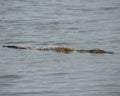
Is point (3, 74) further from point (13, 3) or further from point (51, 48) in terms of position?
point (13, 3)

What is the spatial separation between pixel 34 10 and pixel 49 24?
4852 millimetres

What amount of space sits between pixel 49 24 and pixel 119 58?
7.50 m

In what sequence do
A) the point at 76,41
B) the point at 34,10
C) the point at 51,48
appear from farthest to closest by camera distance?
the point at 34,10 → the point at 76,41 → the point at 51,48

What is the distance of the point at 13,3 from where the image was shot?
2962cm

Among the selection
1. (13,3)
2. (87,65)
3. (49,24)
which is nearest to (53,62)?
(87,65)

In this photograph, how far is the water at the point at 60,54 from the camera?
11.7 meters

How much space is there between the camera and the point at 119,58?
1396 cm

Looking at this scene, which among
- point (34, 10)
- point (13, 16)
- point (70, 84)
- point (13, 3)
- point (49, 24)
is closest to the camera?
point (70, 84)

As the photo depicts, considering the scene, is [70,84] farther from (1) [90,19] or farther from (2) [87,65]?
→ (1) [90,19]

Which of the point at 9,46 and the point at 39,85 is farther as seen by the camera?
the point at 9,46

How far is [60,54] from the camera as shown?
Result: 577 inches

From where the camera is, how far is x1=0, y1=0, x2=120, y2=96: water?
38.4 ft

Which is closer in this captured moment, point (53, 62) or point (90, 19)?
point (53, 62)

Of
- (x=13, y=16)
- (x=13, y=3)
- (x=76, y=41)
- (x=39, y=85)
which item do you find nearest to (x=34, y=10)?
(x=13, y=16)
